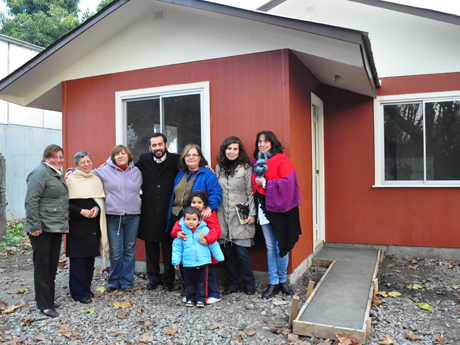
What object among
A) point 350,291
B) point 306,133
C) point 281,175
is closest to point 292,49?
point 306,133

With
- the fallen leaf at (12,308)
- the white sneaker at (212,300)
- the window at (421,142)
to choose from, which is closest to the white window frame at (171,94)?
the white sneaker at (212,300)

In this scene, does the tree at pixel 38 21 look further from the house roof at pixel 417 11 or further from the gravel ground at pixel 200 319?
the gravel ground at pixel 200 319

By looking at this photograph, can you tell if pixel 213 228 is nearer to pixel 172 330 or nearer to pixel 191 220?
pixel 191 220

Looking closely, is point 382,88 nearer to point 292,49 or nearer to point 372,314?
point 292,49

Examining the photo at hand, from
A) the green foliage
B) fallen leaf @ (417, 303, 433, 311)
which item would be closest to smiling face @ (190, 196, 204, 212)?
fallen leaf @ (417, 303, 433, 311)

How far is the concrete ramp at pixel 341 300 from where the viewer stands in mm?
3580

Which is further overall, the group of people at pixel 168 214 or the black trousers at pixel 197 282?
the black trousers at pixel 197 282

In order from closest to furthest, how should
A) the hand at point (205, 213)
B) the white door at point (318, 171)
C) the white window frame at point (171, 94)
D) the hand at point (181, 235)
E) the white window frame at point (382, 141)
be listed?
the hand at point (181, 235) < the hand at point (205, 213) < the white window frame at point (171, 94) < the white window frame at point (382, 141) < the white door at point (318, 171)

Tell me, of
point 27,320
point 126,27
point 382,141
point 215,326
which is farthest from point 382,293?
point 126,27

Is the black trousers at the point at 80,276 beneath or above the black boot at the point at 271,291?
above

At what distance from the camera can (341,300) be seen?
4281 millimetres

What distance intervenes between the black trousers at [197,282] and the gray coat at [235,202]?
54cm

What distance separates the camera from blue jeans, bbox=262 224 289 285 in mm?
4723

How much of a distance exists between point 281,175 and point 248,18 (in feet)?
6.44
